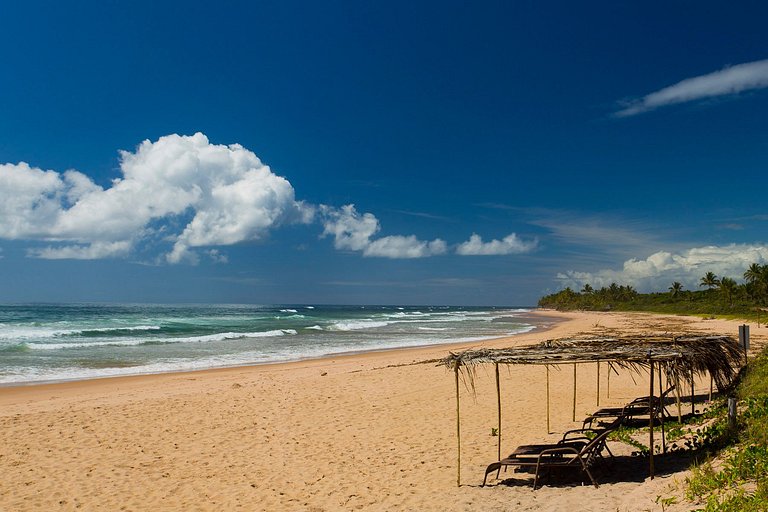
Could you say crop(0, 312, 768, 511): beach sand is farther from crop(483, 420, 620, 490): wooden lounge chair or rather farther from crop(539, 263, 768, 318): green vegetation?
crop(539, 263, 768, 318): green vegetation

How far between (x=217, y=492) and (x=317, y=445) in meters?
2.56

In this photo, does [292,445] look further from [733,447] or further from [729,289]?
[729,289]

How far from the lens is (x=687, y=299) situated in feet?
285

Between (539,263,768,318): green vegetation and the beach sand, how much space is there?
154 feet

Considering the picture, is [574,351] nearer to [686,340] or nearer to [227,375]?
[686,340]

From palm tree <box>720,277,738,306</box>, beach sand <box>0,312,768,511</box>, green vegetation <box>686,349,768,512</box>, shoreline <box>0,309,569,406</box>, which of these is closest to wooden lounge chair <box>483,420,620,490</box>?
beach sand <box>0,312,768,511</box>

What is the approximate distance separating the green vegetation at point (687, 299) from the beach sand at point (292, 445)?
46888 millimetres

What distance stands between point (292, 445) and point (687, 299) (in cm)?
9220

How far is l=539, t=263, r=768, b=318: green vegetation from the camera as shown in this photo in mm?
63969

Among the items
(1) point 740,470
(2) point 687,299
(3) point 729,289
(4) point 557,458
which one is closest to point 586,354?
(4) point 557,458

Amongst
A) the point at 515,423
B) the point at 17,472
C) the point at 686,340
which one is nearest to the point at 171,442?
the point at 17,472

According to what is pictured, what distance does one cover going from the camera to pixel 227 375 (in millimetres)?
19172

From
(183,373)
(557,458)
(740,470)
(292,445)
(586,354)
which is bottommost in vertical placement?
(183,373)

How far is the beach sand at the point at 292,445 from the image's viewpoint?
7414mm
